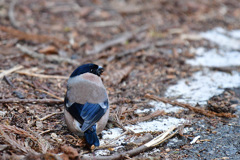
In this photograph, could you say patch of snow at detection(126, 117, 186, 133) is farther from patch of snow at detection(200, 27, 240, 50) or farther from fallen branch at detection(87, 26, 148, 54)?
patch of snow at detection(200, 27, 240, 50)

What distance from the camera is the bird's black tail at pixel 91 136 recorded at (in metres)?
3.48

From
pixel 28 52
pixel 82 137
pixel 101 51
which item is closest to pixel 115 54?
pixel 101 51

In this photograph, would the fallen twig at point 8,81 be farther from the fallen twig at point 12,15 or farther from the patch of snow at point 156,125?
the fallen twig at point 12,15

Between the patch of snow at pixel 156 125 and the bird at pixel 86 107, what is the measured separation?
0.43m

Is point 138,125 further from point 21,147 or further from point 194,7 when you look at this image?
point 194,7

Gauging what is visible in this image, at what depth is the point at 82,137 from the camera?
3756 millimetres

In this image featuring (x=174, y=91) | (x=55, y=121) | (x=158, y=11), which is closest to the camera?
(x=55, y=121)

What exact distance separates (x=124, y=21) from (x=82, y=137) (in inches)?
195

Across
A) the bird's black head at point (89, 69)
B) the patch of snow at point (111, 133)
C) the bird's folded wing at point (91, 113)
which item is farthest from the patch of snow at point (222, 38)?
the bird's folded wing at point (91, 113)

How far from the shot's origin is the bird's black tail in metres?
3.48

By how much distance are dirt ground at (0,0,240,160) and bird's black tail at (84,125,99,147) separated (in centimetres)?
11

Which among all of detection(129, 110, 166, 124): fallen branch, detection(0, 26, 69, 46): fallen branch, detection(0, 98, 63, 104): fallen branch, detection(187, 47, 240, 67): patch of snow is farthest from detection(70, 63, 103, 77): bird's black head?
detection(187, 47, 240, 67): patch of snow

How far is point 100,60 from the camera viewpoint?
20.4 feet

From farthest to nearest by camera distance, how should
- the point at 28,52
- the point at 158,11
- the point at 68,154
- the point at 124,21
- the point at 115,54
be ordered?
the point at 158,11 → the point at 124,21 → the point at 115,54 → the point at 28,52 → the point at 68,154
